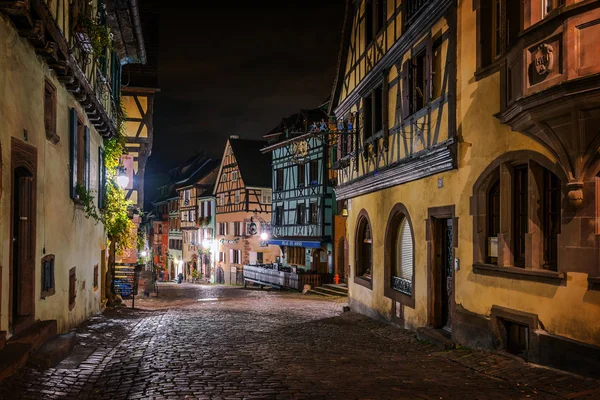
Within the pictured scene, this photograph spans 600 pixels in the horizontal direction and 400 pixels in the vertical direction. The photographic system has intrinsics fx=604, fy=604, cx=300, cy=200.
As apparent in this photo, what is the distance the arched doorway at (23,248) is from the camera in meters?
9.23

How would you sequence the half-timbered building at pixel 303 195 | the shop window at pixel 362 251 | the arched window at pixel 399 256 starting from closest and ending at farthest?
1. the arched window at pixel 399 256
2. the shop window at pixel 362 251
3. the half-timbered building at pixel 303 195

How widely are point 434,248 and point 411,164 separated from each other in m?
2.08

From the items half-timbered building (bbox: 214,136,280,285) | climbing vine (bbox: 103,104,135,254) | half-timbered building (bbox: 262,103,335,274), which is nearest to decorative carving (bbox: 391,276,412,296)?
climbing vine (bbox: 103,104,135,254)

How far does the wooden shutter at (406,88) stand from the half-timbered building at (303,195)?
768 inches

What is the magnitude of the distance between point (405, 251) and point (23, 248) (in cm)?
A: 922

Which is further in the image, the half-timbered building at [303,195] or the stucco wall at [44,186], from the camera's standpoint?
the half-timbered building at [303,195]

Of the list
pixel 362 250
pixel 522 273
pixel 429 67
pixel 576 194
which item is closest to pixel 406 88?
pixel 429 67

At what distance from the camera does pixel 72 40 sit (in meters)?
12.3

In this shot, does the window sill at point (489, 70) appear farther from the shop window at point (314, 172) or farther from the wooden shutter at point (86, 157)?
the shop window at point (314, 172)

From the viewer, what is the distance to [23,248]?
9.31 metres

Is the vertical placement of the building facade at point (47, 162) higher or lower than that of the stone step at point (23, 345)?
higher

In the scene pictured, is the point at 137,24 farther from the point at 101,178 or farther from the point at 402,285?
the point at 402,285

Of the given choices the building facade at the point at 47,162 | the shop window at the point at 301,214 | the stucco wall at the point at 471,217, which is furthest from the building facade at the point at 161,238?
the stucco wall at the point at 471,217

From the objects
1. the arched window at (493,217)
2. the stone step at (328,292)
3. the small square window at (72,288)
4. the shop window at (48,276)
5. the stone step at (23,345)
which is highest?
the arched window at (493,217)
